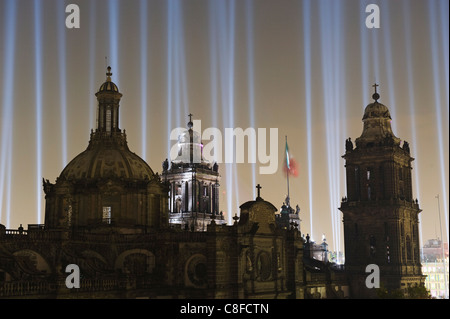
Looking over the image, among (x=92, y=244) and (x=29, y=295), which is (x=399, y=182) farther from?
(x=29, y=295)

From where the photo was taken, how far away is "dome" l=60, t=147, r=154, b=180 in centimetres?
6812

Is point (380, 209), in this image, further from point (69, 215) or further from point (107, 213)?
point (69, 215)

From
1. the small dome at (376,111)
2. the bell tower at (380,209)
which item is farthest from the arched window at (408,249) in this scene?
the small dome at (376,111)

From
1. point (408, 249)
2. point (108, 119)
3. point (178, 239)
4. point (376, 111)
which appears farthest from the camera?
point (376, 111)

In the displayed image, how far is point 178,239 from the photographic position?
62344 millimetres

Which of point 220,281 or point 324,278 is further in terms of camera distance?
point 324,278

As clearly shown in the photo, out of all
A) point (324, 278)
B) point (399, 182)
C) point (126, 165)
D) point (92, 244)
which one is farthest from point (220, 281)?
point (399, 182)

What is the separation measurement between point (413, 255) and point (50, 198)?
44089 millimetres

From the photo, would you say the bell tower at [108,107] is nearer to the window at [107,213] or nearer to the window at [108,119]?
the window at [108,119]

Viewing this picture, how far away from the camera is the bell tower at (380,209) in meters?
81.1

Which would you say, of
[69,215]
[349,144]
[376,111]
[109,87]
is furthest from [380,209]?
[69,215]

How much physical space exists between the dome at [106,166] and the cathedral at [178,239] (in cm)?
11

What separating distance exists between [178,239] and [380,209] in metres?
30.1
